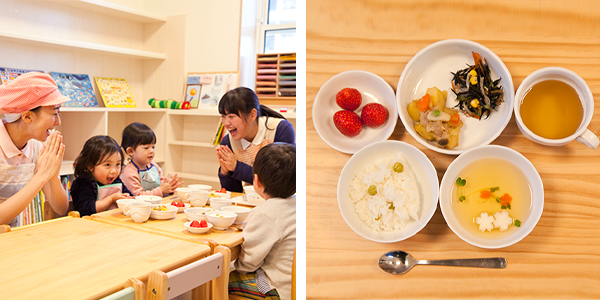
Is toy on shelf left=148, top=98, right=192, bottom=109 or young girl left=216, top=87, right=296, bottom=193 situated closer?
young girl left=216, top=87, right=296, bottom=193

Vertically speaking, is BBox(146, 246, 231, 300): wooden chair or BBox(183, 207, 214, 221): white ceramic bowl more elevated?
BBox(183, 207, 214, 221): white ceramic bowl

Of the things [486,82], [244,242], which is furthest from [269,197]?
[486,82]

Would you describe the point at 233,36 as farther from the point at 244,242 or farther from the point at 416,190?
the point at 416,190

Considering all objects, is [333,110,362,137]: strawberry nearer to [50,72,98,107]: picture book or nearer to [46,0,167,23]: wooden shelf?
[50,72,98,107]: picture book

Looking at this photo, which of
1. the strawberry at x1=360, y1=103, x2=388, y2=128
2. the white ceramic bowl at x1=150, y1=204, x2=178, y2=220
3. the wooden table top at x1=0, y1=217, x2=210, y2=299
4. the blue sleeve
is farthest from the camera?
the blue sleeve

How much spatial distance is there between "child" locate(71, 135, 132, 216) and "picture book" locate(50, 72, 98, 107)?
117cm

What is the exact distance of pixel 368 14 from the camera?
963 mm

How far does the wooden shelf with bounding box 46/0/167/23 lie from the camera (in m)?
3.18

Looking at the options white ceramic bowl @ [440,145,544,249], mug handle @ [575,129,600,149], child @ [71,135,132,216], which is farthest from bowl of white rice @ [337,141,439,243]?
child @ [71,135,132,216]

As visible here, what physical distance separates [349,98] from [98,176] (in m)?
1.73

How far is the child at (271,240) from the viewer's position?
1.68 meters

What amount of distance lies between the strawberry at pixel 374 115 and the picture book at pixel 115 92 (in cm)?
306

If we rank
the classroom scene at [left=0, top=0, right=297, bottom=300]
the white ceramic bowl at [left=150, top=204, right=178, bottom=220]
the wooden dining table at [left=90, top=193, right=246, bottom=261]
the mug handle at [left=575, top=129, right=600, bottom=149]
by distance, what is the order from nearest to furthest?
the mug handle at [left=575, top=129, right=600, bottom=149], the classroom scene at [left=0, top=0, right=297, bottom=300], the wooden dining table at [left=90, top=193, right=246, bottom=261], the white ceramic bowl at [left=150, top=204, right=178, bottom=220]

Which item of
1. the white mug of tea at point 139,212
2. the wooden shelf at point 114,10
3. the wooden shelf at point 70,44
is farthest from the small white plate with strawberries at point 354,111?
the wooden shelf at point 114,10
